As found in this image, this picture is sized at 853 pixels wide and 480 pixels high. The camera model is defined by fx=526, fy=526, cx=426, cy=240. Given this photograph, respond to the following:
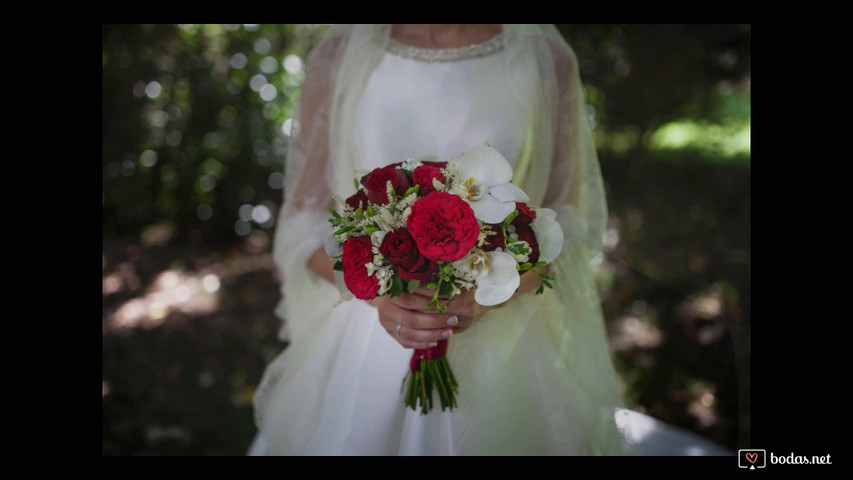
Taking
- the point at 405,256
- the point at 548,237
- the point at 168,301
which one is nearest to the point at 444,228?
the point at 405,256

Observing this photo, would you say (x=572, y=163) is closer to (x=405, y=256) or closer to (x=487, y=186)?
(x=487, y=186)

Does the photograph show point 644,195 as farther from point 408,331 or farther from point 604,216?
point 408,331

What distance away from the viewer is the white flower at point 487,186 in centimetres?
135

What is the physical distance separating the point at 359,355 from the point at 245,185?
3.63 meters

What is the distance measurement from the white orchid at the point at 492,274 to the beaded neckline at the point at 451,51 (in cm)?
86

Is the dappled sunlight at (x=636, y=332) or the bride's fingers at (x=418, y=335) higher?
the bride's fingers at (x=418, y=335)

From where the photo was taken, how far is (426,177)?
1396 millimetres

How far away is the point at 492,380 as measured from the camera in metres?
1.71

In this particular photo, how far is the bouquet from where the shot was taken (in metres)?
1.28

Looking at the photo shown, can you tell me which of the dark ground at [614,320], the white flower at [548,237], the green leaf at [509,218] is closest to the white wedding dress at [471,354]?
the white flower at [548,237]

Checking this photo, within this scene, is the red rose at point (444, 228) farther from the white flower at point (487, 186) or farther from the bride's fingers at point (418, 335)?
the bride's fingers at point (418, 335)

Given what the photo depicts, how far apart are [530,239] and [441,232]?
286 mm

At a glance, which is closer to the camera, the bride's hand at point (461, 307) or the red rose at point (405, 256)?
the red rose at point (405, 256)

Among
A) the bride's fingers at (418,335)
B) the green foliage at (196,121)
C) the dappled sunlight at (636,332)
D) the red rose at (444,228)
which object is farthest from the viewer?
the green foliage at (196,121)
